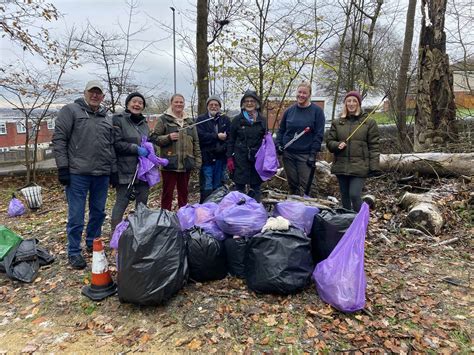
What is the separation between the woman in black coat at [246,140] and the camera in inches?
162

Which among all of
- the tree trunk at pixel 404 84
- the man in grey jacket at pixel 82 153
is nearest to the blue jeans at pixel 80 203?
the man in grey jacket at pixel 82 153

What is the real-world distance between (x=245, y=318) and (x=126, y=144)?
6.83 feet

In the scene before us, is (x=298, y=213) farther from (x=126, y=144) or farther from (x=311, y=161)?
(x=126, y=144)

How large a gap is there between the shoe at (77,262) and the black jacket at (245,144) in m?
1.90

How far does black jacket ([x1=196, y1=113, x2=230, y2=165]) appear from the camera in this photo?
4434 millimetres

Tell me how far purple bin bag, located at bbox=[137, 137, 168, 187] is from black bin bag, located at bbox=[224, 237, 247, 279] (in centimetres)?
121

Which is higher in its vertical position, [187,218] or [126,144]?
[126,144]

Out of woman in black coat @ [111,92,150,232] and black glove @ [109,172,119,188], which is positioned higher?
woman in black coat @ [111,92,150,232]

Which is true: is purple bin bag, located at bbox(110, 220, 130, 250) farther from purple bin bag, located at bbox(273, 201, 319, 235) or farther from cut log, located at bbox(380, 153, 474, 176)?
cut log, located at bbox(380, 153, 474, 176)

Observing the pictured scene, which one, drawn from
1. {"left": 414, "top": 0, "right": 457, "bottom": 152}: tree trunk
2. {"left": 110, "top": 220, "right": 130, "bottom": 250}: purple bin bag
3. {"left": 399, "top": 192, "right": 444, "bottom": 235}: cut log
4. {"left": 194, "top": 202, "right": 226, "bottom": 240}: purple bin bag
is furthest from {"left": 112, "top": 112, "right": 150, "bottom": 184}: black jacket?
{"left": 414, "top": 0, "right": 457, "bottom": 152}: tree trunk

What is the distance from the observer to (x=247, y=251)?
118 inches

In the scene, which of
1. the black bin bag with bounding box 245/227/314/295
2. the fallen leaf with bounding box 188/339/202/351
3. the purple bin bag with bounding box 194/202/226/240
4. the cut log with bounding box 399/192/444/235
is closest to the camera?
the fallen leaf with bounding box 188/339/202/351

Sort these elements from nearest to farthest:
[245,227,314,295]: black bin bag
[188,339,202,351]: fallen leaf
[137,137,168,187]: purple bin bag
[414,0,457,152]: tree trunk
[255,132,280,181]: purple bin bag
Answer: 1. [188,339,202,351]: fallen leaf
2. [245,227,314,295]: black bin bag
3. [137,137,168,187]: purple bin bag
4. [255,132,280,181]: purple bin bag
5. [414,0,457,152]: tree trunk

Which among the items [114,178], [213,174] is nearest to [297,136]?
[213,174]
